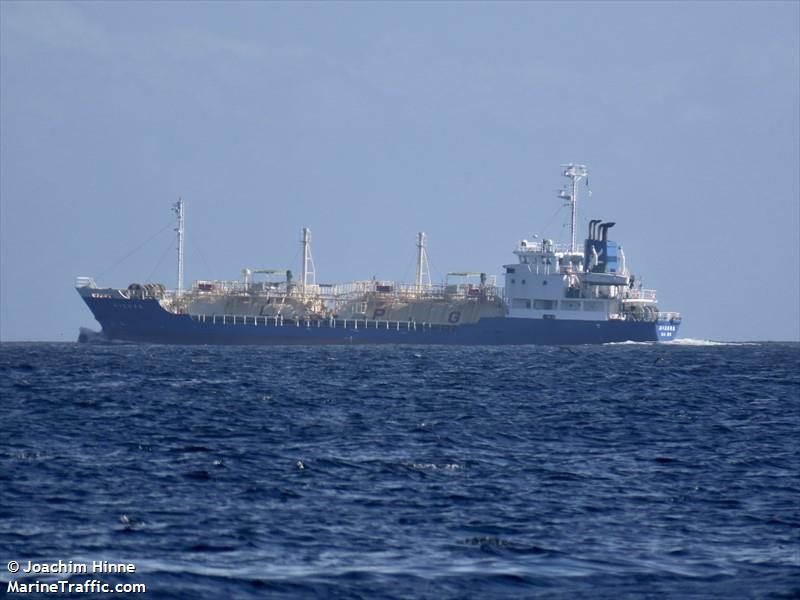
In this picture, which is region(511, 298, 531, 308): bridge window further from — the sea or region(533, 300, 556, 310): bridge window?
the sea

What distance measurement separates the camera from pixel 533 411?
38.5 metres

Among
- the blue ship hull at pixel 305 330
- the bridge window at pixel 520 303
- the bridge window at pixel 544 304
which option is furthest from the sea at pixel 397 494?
the bridge window at pixel 520 303

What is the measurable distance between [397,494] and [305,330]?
73219 mm

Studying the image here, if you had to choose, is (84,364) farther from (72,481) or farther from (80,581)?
(80,581)

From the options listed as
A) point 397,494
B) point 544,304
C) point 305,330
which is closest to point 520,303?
point 544,304

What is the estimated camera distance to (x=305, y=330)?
94.8m

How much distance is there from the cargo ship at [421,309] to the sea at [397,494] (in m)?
43.7

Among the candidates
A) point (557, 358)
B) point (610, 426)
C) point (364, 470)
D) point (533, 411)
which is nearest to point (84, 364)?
point (557, 358)

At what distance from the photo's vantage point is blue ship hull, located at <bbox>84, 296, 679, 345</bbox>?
89.3 m

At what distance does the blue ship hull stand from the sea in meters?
43.6

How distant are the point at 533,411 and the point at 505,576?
2263cm

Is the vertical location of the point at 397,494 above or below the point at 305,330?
below

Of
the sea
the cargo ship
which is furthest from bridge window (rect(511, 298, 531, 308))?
the sea

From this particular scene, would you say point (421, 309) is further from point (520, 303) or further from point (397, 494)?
point (397, 494)
